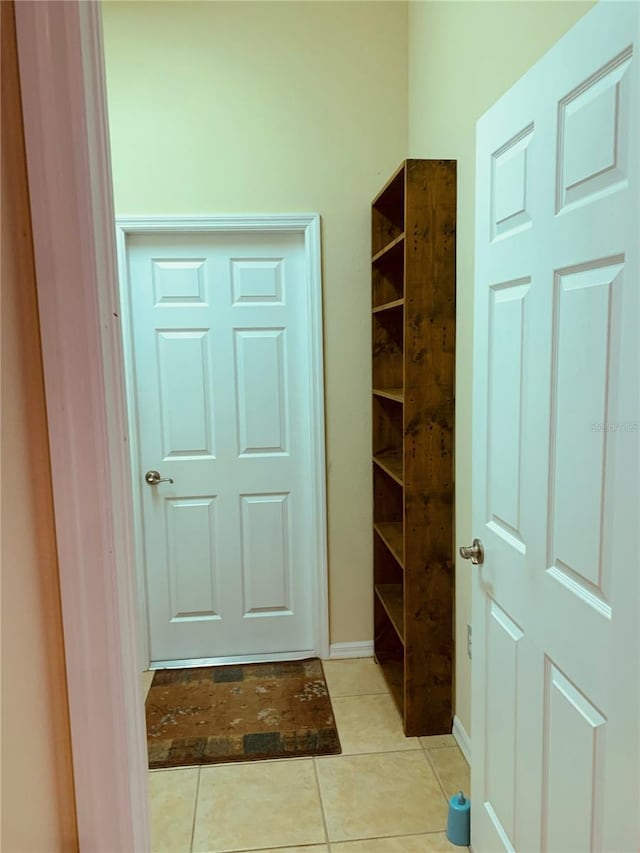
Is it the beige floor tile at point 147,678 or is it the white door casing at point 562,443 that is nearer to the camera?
the white door casing at point 562,443

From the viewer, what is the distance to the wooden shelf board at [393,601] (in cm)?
249

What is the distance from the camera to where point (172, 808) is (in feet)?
6.63

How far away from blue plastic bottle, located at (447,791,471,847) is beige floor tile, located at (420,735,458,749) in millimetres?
469

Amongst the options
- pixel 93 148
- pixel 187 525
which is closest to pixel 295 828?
pixel 187 525

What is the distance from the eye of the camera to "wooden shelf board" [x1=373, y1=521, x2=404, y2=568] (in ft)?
8.08

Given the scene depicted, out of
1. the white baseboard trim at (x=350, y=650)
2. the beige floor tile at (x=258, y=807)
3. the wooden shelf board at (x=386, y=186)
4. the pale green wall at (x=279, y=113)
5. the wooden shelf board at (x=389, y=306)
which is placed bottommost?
the beige floor tile at (x=258, y=807)

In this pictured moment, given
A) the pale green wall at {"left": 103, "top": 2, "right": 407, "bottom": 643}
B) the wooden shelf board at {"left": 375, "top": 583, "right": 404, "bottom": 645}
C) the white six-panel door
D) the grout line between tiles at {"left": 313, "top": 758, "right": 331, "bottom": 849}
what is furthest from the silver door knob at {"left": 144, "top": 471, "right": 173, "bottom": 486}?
the grout line between tiles at {"left": 313, "top": 758, "right": 331, "bottom": 849}

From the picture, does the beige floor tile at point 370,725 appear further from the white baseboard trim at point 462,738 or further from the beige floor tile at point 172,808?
the beige floor tile at point 172,808

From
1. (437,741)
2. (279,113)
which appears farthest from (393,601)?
(279,113)

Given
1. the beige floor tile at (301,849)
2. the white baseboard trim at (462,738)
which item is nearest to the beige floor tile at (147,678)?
the beige floor tile at (301,849)

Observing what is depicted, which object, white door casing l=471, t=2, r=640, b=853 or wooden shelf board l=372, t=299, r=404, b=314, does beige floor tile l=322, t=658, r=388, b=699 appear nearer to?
white door casing l=471, t=2, r=640, b=853

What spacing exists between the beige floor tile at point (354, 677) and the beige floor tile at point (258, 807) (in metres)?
0.52

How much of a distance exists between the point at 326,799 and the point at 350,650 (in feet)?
3.24

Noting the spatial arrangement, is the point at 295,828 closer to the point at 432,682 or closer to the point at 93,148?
the point at 432,682
